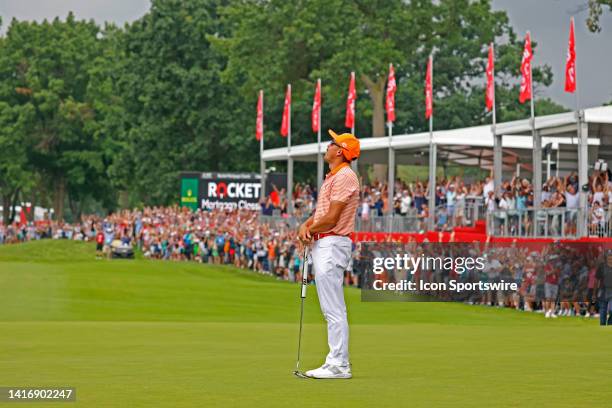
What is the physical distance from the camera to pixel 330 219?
12141mm

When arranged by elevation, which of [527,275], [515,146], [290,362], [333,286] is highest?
[515,146]

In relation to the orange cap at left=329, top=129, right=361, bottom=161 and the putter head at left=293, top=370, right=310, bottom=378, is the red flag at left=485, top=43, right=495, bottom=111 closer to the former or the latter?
the orange cap at left=329, top=129, right=361, bottom=161

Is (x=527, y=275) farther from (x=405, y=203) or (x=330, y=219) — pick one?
(x=405, y=203)

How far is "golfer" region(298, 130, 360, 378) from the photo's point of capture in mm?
12188

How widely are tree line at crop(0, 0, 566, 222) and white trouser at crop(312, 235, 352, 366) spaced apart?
66.1 metres

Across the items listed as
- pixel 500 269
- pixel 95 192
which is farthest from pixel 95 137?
pixel 500 269

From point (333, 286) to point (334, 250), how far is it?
340 millimetres

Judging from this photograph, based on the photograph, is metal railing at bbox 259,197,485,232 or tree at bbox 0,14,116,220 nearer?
metal railing at bbox 259,197,485,232

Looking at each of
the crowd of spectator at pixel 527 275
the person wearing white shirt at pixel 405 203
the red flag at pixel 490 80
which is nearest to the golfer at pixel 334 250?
the crowd of spectator at pixel 527 275

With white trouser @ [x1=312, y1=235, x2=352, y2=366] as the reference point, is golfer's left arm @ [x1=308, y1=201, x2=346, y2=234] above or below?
above

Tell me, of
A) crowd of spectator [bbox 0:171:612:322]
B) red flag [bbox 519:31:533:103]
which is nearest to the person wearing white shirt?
crowd of spectator [bbox 0:171:612:322]

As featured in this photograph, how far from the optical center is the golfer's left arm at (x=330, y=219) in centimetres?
1215

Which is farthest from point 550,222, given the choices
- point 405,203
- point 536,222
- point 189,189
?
point 189,189

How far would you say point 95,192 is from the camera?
11725 cm
